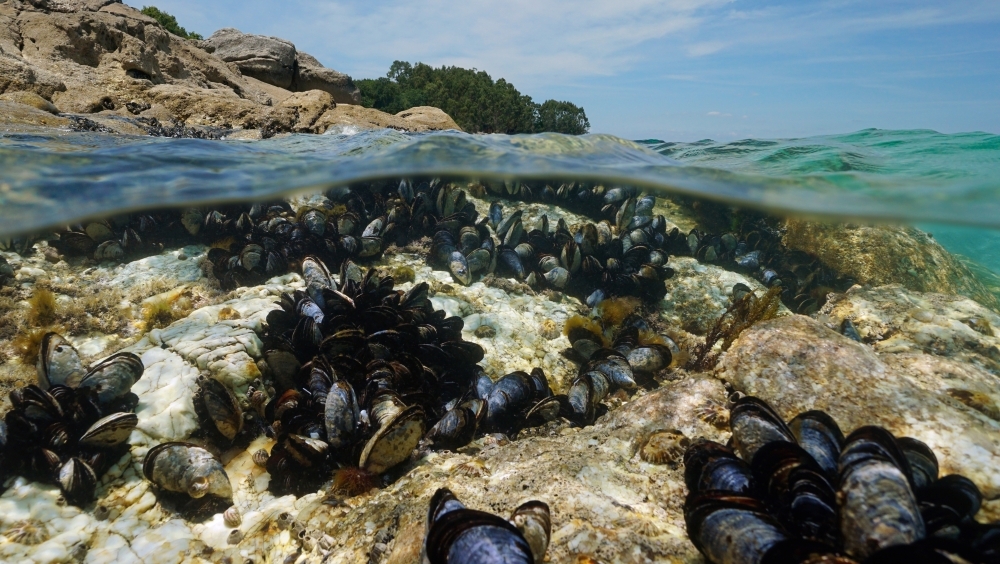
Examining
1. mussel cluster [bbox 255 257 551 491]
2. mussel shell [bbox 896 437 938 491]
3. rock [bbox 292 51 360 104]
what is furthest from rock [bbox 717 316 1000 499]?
rock [bbox 292 51 360 104]

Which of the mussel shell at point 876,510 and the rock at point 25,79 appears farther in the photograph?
the rock at point 25,79

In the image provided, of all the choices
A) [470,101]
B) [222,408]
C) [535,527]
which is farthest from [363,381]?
[470,101]

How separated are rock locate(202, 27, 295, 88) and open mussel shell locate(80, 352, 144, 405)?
1902cm

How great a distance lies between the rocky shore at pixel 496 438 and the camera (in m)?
2.66

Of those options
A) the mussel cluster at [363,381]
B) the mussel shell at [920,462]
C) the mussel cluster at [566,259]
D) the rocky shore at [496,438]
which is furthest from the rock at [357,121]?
the mussel shell at [920,462]

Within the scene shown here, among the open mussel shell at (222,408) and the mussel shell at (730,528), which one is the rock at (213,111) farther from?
the mussel shell at (730,528)

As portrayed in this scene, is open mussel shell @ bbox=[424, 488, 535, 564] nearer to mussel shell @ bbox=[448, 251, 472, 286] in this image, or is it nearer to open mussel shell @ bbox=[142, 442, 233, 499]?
open mussel shell @ bbox=[142, 442, 233, 499]

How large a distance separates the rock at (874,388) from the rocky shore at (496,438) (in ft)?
0.04

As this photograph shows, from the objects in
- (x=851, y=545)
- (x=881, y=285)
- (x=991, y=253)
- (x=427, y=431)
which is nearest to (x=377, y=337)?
(x=427, y=431)

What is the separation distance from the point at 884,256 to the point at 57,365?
11.2 metres

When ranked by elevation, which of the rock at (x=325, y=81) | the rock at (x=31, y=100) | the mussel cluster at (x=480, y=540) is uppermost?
the rock at (x=325, y=81)

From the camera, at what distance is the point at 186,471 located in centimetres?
313

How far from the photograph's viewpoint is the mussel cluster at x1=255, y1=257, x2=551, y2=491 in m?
3.35

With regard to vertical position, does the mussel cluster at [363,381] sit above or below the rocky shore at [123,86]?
below
